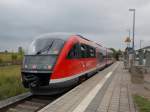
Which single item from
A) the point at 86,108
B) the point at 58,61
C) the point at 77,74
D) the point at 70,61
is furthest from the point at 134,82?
the point at 86,108

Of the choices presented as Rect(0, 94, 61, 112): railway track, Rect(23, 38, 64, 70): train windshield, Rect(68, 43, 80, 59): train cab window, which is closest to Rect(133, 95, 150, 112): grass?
Rect(0, 94, 61, 112): railway track

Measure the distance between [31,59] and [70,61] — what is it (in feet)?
5.92

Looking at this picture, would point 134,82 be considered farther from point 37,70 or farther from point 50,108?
point 50,108

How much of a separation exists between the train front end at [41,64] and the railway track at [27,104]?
42 centimetres

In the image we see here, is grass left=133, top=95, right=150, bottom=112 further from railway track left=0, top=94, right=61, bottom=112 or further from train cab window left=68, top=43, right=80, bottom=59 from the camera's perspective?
train cab window left=68, top=43, right=80, bottom=59

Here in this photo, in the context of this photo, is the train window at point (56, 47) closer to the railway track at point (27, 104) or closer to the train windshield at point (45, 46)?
the train windshield at point (45, 46)

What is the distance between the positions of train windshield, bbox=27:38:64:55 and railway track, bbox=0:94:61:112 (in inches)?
82.6

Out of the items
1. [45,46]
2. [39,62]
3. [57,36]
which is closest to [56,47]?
[45,46]

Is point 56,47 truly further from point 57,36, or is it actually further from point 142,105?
point 142,105

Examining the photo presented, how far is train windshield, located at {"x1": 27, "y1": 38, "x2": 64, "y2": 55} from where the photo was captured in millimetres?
12398

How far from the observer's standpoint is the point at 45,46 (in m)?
12.7

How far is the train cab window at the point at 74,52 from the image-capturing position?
42.0ft

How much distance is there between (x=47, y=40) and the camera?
1299 centimetres

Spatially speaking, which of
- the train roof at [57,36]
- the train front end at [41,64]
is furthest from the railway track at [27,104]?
the train roof at [57,36]
